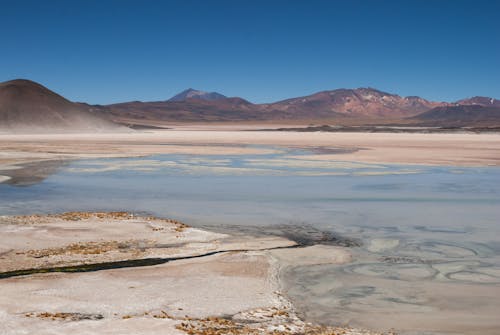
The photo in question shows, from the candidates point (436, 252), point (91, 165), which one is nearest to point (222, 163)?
point (91, 165)

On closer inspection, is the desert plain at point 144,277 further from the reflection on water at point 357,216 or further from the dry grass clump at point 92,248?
the reflection on water at point 357,216

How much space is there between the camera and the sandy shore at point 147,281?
5.91m

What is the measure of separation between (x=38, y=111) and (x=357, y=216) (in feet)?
317

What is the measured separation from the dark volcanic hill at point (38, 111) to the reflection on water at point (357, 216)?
76.8 metres

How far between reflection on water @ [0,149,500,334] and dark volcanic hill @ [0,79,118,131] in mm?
76783

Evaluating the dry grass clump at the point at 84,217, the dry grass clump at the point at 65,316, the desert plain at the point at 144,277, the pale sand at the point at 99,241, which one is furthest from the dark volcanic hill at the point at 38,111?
the dry grass clump at the point at 65,316

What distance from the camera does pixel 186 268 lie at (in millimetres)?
8094

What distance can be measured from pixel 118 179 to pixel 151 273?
12174 millimetres

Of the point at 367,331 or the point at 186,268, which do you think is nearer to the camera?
the point at 367,331

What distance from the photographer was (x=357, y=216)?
12445 mm

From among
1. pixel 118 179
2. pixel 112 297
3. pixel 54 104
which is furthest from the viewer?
pixel 54 104

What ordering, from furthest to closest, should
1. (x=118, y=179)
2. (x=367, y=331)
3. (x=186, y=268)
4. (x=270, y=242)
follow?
(x=118, y=179)
(x=270, y=242)
(x=186, y=268)
(x=367, y=331)

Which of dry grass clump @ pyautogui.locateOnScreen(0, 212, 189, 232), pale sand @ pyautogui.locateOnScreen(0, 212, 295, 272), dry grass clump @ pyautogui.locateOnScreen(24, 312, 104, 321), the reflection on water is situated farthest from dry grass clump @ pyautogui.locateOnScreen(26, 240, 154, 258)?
dry grass clump @ pyautogui.locateOnScreen(24, 312, 104, 321)

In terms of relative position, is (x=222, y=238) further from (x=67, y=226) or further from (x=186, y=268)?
→ (x=67, y=226)
